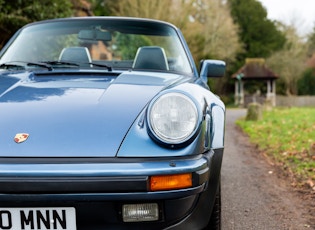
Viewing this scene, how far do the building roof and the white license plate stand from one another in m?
35.5

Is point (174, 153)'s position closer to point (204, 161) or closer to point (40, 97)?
point (204, 161)

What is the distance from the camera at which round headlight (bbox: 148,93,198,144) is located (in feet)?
6.21

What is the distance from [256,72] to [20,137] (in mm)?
36516

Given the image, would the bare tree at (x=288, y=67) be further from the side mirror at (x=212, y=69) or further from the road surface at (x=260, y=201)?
the side mirror at (x=212, y=69)

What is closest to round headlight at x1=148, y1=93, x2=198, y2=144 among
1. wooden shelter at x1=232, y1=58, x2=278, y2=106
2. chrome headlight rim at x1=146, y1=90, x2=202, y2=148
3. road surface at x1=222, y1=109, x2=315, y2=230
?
chrome headlight rim at x1=146, y1=90, x2=202, y2=148

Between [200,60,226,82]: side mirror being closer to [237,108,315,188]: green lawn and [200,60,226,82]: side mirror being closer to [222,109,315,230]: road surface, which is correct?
[222,109,315,230]: road surface

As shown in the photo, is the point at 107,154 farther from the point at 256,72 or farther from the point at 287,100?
the point at 256,72

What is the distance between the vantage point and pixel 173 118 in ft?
6.37

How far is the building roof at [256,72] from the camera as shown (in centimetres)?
3669

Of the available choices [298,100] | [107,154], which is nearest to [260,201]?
[107,154]

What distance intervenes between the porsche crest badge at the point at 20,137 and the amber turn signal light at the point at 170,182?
0.59m

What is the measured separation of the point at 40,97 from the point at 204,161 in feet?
2.91

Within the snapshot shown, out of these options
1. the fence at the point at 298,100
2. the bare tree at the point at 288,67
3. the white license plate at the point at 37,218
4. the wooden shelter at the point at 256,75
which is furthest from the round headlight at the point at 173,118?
the bare tree at the point at 288,67

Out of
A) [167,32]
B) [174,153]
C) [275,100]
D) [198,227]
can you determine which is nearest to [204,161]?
[174,153]
